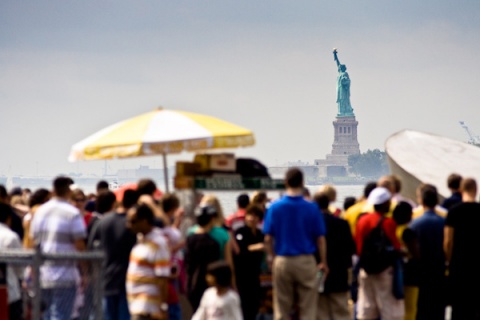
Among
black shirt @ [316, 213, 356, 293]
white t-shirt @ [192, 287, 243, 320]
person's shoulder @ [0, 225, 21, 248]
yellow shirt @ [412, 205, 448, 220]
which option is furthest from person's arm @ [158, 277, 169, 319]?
yellow shirt @ [412, 205, 448, 220]

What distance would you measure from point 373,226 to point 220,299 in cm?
281

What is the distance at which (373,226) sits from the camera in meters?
12.9

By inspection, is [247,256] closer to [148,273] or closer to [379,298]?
[379,298]

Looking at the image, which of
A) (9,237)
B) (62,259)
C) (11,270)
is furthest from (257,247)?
(62,259)

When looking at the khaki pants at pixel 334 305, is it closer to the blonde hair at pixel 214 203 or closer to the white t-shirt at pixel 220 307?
the blonde hair at pixel 214 203

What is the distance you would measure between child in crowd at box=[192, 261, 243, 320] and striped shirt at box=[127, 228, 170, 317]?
1.37 ft

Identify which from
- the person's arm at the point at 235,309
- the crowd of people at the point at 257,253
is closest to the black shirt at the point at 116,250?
the crowd of people at the point at 257,253

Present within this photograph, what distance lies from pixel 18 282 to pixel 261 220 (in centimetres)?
357

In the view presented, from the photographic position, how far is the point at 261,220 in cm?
1370

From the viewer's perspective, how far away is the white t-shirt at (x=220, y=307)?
1052cm

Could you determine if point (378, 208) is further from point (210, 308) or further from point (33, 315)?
point (33, 315)

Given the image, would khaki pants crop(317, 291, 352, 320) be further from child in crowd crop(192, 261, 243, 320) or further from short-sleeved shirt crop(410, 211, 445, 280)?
child in crowd crop(192, 261, 243, 320)

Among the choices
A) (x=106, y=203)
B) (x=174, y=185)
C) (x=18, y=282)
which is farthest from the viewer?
(x=174, y=185)

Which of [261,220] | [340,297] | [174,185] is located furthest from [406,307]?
[174,185]
